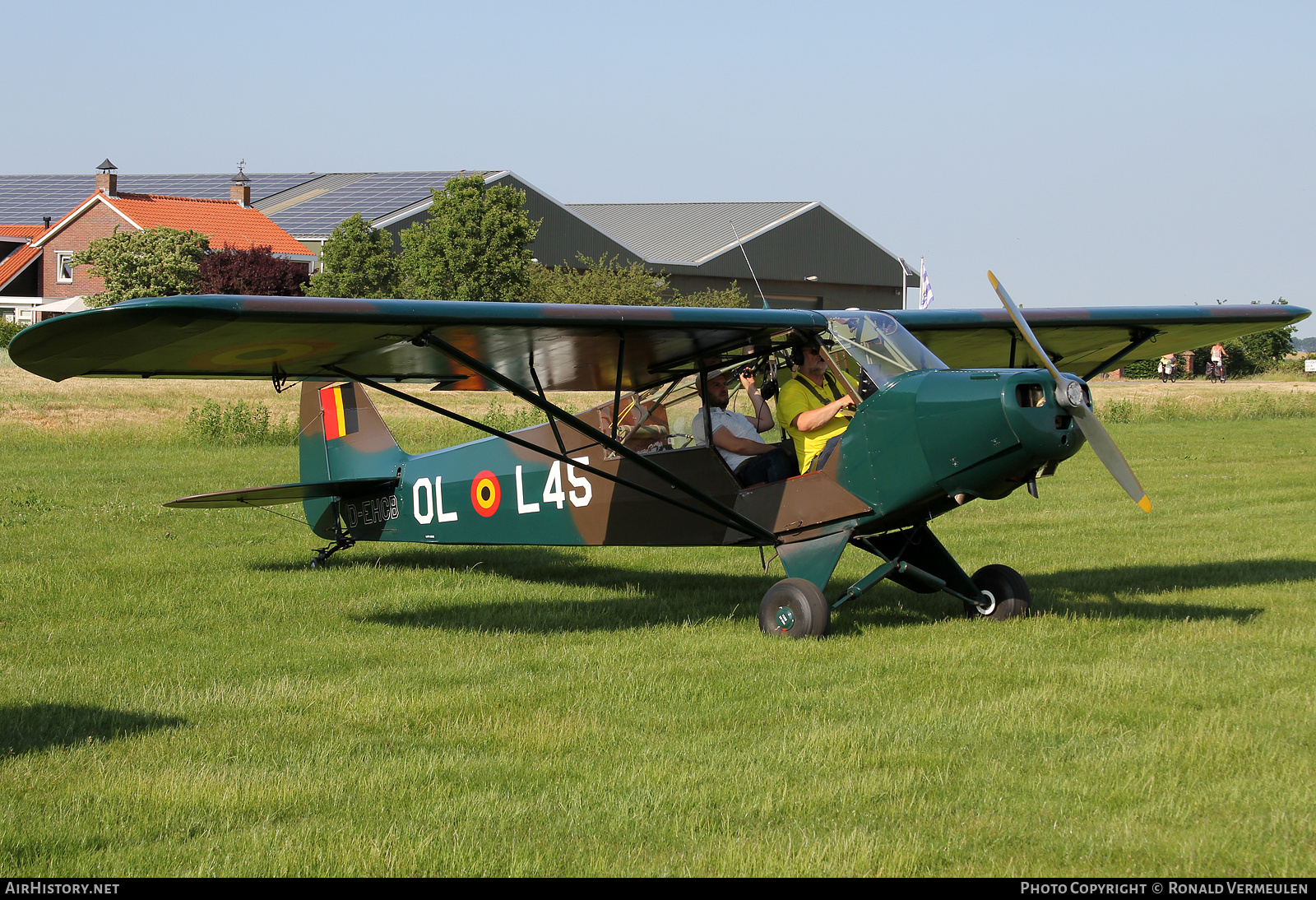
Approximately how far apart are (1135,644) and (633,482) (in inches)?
144

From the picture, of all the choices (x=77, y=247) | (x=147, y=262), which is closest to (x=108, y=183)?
(x=77, y=247)

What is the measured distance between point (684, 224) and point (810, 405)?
6834 cm

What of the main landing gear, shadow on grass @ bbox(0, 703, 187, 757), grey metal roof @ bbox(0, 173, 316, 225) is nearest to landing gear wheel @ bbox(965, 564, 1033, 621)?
the main landing gear

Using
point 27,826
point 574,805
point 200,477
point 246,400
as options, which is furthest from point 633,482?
point 246,400

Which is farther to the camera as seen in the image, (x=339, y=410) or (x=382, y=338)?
(x=339, y=410)

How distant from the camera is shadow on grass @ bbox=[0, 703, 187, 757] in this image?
5379 mm

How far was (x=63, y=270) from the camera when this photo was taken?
6172cm

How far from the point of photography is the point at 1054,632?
766cm

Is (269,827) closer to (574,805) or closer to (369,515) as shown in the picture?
(574,805)

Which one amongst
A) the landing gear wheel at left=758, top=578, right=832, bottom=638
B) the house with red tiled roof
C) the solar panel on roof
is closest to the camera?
the landing gear wheel at left=758, top=578, right=832, bottom=638

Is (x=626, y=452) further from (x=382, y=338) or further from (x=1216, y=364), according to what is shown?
→ (x=1216, y=364)

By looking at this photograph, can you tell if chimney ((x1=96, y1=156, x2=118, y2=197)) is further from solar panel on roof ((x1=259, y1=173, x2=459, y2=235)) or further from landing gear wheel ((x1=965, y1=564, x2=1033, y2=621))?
landing gear wheel ((x1=965, y1=564, x2=1033, y2=621))

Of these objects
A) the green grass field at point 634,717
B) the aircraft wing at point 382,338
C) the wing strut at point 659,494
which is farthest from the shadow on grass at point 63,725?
the wing strut at point 659,494

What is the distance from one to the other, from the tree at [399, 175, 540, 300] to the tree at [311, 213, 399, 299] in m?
2.61
